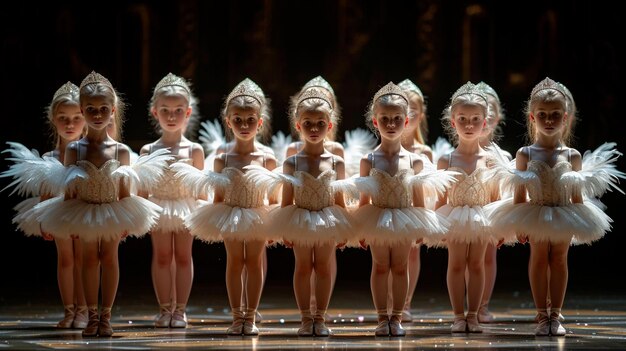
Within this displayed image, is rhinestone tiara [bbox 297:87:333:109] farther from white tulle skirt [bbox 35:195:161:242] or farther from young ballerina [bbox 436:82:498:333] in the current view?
white tulle skirt [bbox 35:195:161:242]

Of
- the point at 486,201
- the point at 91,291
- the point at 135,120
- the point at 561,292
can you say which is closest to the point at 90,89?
the point at 91,291

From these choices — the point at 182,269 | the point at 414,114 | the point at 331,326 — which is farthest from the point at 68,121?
the point at 414,114

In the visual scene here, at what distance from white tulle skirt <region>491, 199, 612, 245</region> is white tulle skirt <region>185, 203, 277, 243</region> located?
3.88 feet

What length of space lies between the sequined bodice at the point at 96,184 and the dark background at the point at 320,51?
10.1 ft

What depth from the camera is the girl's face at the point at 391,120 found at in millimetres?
5945

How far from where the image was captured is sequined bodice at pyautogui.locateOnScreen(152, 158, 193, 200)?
654 cm

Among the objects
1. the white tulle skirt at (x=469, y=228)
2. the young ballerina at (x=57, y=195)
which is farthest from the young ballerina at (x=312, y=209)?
the young ballerina at (x=57, y=195)

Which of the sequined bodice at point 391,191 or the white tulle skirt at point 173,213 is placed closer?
the sequined bodice at point 391,191

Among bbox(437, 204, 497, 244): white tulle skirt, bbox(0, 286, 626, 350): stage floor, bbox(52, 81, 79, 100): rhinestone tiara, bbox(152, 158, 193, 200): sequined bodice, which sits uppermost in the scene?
bbox(52, 81, 79, 100): rhinestone tiara

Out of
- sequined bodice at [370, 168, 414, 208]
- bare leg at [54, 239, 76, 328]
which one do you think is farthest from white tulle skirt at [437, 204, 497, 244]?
bare leg at [54, 239, 76, 328]

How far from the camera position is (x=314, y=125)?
5.93m

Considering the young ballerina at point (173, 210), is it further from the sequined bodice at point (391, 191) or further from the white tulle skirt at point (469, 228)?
the white tulle skirt at point (469, 228)

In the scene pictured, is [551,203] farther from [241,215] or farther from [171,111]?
[171,111]

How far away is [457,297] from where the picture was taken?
6043 millimetres
